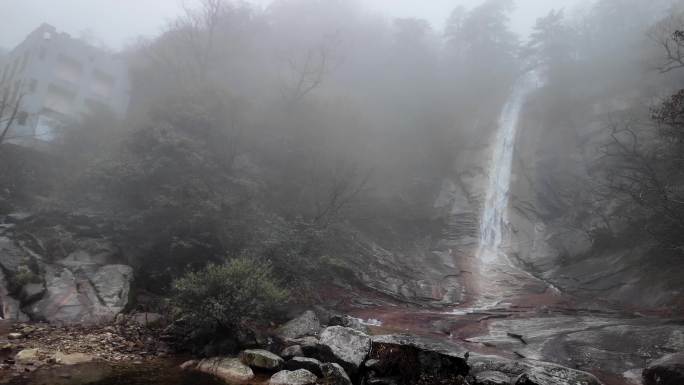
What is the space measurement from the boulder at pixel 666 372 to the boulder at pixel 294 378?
7223 millimetres

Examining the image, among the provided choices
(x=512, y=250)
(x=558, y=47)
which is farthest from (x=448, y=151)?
(x=558, y=47)

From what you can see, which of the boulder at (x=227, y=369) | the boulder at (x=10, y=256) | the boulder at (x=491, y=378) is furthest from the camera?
the boulder at (x=10, y=256)

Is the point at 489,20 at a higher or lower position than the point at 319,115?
higher

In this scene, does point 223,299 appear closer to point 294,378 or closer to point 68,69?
point 294,378

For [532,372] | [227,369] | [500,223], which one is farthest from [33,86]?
[532,372]

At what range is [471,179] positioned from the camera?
31422mm

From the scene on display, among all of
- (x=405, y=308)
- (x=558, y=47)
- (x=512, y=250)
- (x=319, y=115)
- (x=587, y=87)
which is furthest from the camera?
(x=558, y=47)

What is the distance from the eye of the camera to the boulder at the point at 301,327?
1226 centimetres

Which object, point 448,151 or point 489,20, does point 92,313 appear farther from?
point 489,20

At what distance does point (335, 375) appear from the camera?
29.6 ft

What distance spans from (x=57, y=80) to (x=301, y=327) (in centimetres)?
3642

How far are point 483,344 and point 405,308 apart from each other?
20.0ft

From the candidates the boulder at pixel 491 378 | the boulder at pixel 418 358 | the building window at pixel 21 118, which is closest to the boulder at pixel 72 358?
the boulder at pixel 418 358

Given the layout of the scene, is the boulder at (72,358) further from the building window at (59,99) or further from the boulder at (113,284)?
the building window at (59,99)
